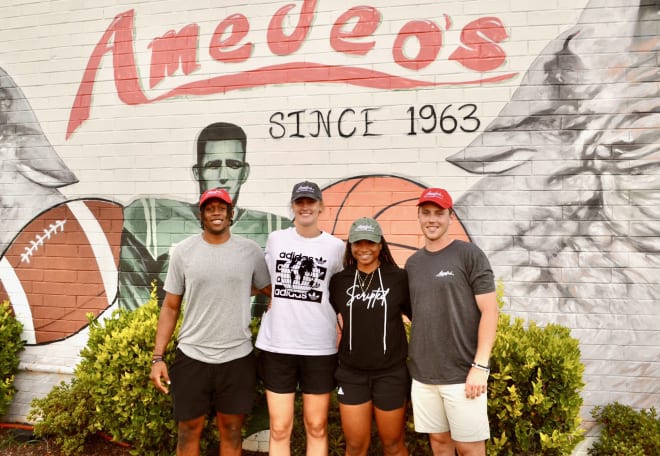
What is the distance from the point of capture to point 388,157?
3.85 m

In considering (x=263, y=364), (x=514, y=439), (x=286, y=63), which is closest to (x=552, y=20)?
(x=286, y=63)

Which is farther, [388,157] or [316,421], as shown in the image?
[388,157]

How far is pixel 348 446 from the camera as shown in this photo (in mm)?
2645

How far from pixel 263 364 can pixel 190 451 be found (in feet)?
2.49

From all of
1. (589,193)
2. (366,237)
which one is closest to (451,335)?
(366,237)

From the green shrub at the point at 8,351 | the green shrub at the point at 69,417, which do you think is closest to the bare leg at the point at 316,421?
the green shrub at the point at 69,417

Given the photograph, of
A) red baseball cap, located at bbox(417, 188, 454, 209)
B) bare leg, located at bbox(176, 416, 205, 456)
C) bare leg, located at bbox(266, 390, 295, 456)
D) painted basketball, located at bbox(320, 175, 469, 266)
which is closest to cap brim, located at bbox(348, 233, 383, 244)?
red baseball cap, located at bbox(417, 188, 454, 209)

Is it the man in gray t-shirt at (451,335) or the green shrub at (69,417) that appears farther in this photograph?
the green shrub at (69,417)

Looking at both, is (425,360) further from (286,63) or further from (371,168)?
(286,63)

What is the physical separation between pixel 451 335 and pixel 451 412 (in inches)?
16.6

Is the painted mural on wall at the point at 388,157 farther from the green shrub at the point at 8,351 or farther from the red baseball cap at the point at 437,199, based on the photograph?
the red baseball cap at the point at 437,199

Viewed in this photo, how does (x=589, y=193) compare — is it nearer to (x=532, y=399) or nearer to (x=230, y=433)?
(x=532, y=399)

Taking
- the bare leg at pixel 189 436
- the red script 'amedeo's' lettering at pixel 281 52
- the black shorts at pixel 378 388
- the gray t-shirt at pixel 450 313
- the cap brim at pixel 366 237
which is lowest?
the bare leg at pixel 189 436

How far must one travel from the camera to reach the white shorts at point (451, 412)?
94.3 inches
